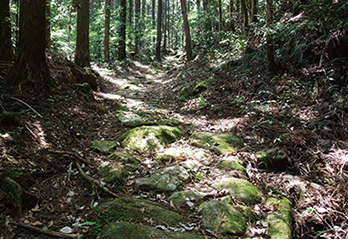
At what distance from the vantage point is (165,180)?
347cm

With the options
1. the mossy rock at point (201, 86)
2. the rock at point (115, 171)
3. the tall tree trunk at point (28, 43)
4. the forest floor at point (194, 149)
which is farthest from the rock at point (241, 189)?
the mossy rock at point (201, 86)

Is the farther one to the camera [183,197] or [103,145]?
[103,145]

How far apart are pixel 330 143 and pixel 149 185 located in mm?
3322

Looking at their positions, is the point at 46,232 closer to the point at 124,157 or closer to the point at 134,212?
the point at 134,212

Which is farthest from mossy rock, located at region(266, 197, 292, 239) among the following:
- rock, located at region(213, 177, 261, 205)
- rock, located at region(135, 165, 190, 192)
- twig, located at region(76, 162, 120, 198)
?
twig, located at region(76, 162, 120, 198)

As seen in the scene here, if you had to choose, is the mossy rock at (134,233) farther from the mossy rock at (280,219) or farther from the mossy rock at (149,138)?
the mossy rock at (149,138)

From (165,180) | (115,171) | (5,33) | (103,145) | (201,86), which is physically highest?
→ (5,33)

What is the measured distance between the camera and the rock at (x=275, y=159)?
3.98 m

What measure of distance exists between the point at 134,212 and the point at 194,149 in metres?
2.38

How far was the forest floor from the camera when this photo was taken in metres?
2.61

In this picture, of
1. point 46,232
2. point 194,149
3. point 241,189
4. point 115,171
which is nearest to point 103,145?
point 115,171

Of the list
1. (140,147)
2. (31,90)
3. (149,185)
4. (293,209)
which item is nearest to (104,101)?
(31,90)

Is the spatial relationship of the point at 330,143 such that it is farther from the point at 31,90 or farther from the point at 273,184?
the point at 31,90

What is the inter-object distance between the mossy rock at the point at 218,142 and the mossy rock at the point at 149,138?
50cm
